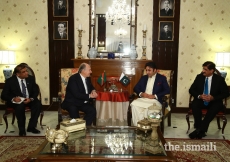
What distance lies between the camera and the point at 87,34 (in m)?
5.92

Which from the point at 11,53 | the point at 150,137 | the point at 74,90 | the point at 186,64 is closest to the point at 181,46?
the point at 186,64

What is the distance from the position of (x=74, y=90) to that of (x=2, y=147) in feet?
4.46

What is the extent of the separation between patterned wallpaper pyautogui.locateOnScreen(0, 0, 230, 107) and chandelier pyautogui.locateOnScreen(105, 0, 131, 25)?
0.98 feet

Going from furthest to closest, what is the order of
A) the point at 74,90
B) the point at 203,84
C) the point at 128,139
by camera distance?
the point at 203,84
the point at 74,90
the point at 128,139

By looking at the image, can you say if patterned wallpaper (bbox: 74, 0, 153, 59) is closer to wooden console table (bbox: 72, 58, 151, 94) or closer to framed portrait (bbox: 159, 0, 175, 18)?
framed portrait (bbox: 159, 0, 175, 18)

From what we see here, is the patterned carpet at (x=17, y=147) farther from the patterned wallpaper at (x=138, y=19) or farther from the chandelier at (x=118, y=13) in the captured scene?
the chandelier at (x=118, y=13)

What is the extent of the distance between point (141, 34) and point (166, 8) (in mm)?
820

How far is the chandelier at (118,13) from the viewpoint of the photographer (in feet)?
19.0

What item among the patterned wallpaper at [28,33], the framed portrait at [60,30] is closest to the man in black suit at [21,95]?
the patterned wallpaper at [28,33]

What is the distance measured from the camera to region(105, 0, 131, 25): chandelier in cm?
580

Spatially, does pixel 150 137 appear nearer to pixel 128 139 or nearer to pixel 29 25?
pixel 128 139

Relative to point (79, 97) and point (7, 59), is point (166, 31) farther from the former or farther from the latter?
point (7, 59)

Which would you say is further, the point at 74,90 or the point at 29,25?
the point at 29,25

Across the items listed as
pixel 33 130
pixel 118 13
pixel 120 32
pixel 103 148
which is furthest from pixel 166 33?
pixel 103 148
